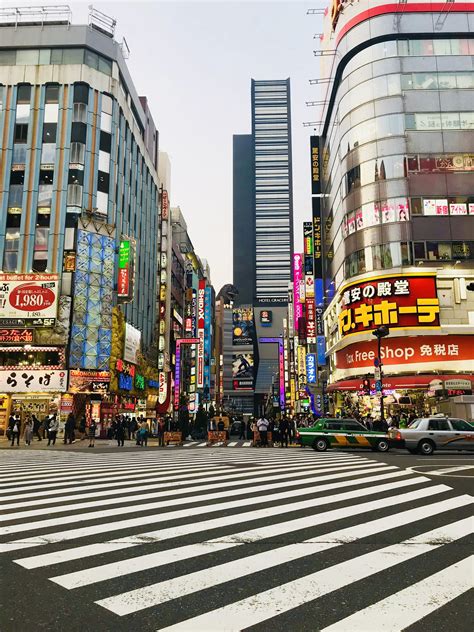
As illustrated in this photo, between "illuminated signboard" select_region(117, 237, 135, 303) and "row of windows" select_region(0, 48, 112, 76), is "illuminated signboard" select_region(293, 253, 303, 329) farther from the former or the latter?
"row of windows" select_region(0, 48, 112, 76)

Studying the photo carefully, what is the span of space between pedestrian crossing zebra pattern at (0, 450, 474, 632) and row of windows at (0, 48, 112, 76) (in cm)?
4902

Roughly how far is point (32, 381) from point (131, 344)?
36.8 ft

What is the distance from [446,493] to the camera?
9758 millimetres

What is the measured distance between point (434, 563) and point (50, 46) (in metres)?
56.4

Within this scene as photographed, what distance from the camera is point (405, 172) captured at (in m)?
40.0

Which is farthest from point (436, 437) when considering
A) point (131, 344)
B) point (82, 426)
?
point (131, 344)

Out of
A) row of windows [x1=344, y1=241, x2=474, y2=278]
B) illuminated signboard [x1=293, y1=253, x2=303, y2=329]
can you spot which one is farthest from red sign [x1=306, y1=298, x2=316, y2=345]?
row of windows [x1=344, y1=241, x2=474, y2=278]

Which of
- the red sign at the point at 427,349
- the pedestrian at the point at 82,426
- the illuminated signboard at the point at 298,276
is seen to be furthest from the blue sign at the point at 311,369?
the pedestrian at the point at 82,426

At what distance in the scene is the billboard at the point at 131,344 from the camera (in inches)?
1870

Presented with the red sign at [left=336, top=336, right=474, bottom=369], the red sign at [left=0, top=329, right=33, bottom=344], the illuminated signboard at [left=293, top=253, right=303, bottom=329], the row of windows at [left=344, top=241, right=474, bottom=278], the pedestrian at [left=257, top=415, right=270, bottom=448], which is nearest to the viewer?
the pedestrian at [left=257, top=415, right=270, bottom=448]

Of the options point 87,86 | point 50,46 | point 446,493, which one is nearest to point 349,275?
point 87,86

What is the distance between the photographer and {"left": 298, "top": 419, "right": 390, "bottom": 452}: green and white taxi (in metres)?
21.5

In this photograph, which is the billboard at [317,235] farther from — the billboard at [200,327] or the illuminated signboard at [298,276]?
the billboard at [200,327]

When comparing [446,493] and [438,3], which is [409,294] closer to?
[438,3]
